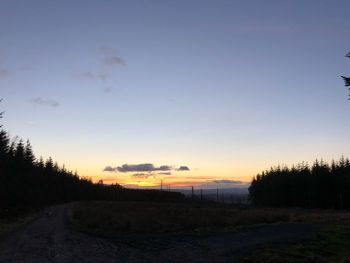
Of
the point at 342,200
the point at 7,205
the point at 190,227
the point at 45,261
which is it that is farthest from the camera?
the point at 342,200

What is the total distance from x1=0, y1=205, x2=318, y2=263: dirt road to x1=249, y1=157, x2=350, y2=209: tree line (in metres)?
52.9

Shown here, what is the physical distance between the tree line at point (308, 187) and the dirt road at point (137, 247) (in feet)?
173

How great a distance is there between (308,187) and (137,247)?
2872 inches

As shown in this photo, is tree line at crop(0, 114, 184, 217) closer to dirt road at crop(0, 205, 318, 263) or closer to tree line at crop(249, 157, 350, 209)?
dirt road at crop(0, 205, 318, 263)

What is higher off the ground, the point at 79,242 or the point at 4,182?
the point at 4,182

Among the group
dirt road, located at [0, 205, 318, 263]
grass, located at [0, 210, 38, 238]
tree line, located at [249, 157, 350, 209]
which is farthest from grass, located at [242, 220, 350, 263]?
tree line, located at [249, 157, 350, 209]

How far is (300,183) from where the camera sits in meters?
94.8

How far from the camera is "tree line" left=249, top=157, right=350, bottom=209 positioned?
83000 mm

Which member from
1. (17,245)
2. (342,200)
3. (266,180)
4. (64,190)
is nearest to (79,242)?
(17,245)

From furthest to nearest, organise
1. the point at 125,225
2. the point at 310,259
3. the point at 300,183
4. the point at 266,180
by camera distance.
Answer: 1. the point at 266,180
2. the point at 300,183
3. the point at 125,225
4. the point at 310,259

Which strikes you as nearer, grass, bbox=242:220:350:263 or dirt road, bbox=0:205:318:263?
grass, bbox=242:220:350:263

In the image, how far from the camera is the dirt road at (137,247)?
18.4m

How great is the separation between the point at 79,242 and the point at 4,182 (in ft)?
96.5

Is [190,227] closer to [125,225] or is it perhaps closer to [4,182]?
[125,225]
